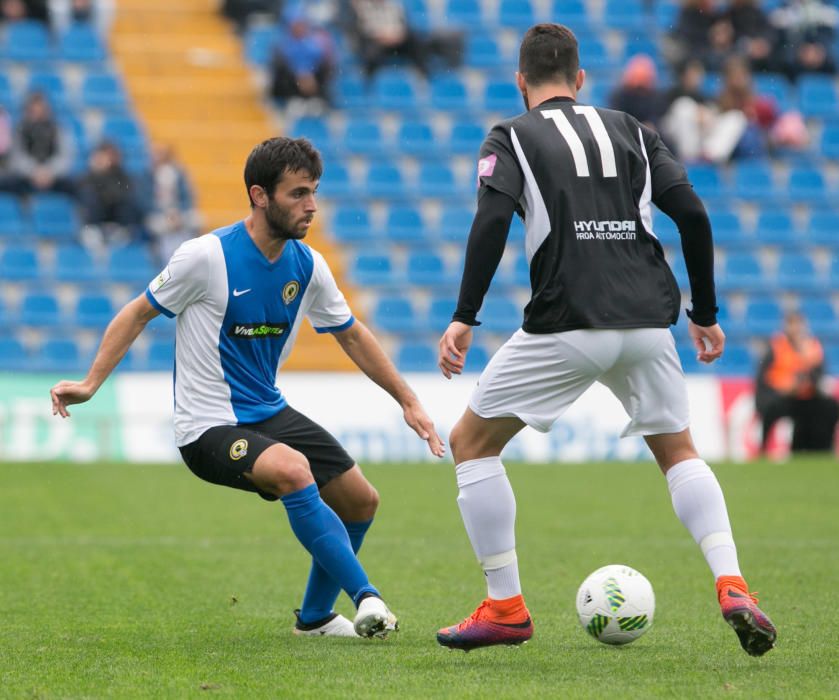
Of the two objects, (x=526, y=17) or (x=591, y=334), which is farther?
(x=526, y=17)

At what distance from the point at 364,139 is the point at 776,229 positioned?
225 inches

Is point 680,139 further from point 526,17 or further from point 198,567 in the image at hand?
point 198,567

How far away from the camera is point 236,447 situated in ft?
19.0

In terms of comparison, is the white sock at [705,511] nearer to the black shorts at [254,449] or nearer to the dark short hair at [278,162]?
the black shorts at [254,449]

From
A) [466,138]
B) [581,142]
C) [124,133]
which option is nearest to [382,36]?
[466,138]

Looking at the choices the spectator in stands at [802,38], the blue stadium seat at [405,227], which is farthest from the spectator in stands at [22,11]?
the spectator in stands at [802,38]

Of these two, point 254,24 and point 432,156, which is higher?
point 254,24

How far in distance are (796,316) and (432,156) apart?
5880 millimetres

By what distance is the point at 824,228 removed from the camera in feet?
67.7

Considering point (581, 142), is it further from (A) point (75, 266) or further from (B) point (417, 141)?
(B) point (417, 141)

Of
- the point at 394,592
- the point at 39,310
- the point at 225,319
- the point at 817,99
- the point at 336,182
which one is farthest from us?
the point at 817,99

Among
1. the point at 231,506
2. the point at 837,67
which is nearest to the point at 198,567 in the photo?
the point at 231,506

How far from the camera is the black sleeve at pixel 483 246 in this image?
535 cm

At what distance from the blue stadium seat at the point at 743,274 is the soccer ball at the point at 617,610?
14272 millimetres
